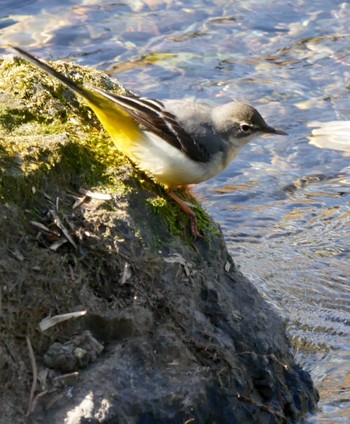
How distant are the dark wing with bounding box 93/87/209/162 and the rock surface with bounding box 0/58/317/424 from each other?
30cm

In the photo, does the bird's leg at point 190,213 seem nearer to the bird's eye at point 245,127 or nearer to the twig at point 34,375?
the bird's eye at point 245,127

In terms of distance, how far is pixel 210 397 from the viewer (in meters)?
5.37

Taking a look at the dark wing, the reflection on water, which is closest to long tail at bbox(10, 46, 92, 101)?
the dark wing

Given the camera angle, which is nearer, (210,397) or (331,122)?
(210,397)

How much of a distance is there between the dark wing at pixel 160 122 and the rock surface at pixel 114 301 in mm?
301

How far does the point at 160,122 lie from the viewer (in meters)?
6.77

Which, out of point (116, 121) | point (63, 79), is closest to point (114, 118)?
point (116, 121)

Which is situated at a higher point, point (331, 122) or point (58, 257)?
point (58, 257)

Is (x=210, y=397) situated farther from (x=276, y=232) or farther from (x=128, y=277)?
(x=276, y=232)

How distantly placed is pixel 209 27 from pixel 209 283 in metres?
9.28

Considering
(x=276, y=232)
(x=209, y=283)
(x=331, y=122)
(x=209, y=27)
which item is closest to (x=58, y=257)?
(x=209, y=283)

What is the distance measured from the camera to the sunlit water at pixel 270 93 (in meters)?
8.59

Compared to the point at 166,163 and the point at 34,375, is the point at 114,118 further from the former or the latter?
the point at 34,375

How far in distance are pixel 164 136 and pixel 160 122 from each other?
0.38ft
